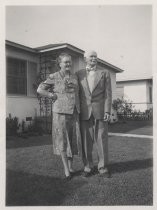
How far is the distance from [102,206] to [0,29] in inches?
94.9

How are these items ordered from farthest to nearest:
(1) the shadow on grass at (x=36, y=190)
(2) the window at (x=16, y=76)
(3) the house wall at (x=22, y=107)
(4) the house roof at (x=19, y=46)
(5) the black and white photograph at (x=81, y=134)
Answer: (2) the window at (x=16, y=76)
(3) the house wall at (x=22, y=107)
(4) the house roof at (x=19, y=46)
(5) the black and white photograph at (x=81, y=134)
(1) the shadow on grass at (x=36, y=190)

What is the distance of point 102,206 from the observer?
2.72 metres

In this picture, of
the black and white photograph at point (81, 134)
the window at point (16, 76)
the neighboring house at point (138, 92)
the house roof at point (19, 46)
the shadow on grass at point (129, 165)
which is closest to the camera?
the black and white photograph at point (81, 134)

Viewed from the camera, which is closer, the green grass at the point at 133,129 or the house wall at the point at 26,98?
the house wall at the point at 26,98

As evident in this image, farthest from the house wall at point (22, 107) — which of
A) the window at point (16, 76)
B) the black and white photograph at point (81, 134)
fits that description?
the black and white photograph at point (81, 134)

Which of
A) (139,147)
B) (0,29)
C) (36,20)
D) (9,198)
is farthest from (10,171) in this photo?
(139,147)

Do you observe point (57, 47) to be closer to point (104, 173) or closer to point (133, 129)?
point (133, 129)

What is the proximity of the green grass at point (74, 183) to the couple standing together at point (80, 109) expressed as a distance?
0.75ft

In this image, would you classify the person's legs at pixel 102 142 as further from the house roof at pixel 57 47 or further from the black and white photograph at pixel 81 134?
the house roof at pixel 57 47

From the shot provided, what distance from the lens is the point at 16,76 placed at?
7.99 metres

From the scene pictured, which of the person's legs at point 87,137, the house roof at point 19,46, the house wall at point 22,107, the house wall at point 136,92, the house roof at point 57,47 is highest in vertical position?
the house roof at point 57,47

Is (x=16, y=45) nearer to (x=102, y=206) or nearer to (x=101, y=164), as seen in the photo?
(x=101, y=164)

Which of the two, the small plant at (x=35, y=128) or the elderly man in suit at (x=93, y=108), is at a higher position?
the elderly man in suit at (x=93, y=108)

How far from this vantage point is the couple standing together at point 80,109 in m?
3.34
